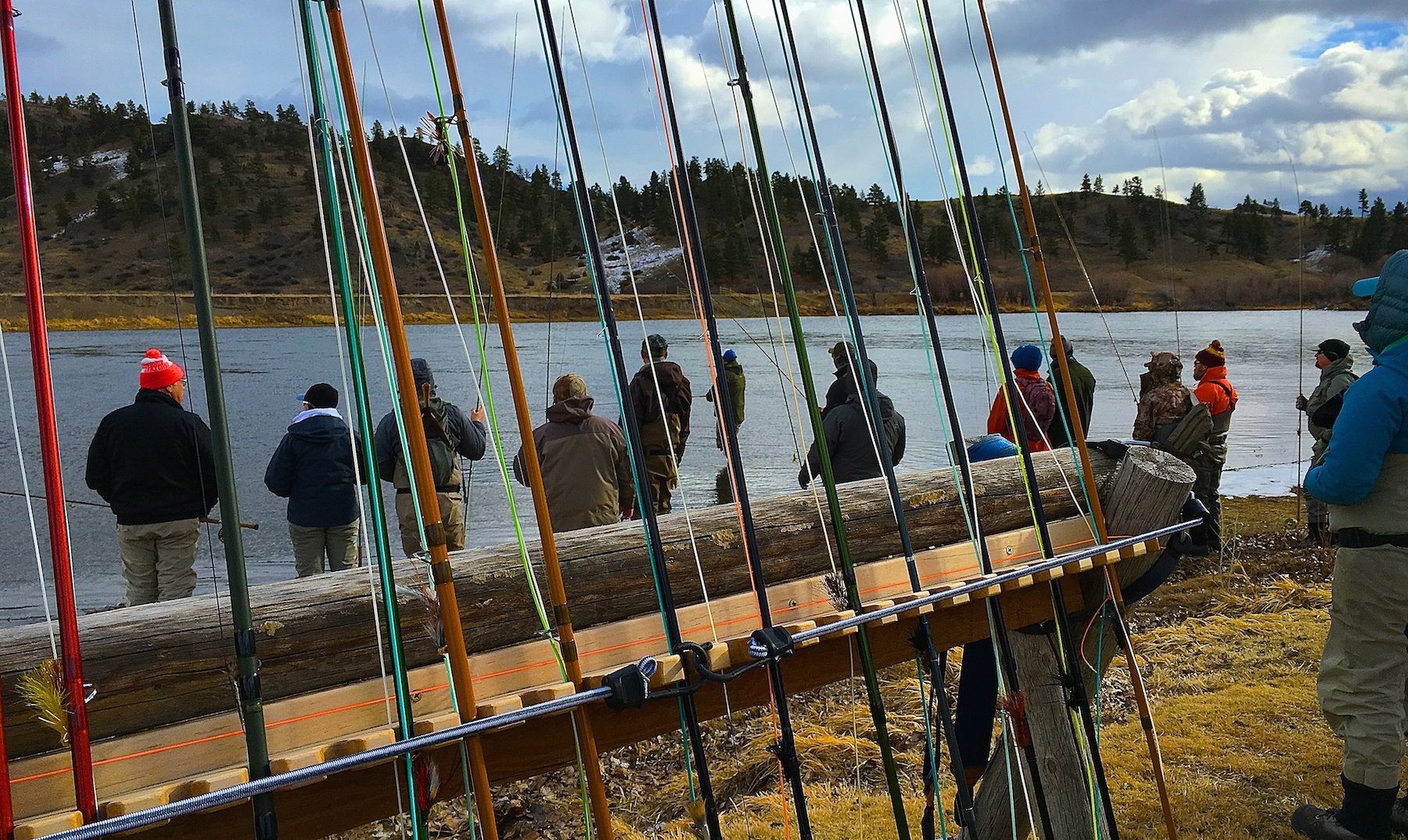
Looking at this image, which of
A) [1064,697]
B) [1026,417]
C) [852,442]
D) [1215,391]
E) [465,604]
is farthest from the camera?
[1215,391]

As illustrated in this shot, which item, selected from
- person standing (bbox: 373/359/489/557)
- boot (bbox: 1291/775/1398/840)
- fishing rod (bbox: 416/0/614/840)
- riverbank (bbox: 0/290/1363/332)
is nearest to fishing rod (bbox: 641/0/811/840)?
fishing rod (bbox: 416/0/614/840)

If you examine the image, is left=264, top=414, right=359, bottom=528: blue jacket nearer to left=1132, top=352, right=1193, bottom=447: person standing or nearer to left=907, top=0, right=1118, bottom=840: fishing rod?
left=907, top=0, right=1118, bottom=840: fishing rod

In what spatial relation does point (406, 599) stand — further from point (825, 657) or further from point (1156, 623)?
point (1156, 623)

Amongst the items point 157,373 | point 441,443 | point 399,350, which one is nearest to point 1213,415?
point 441,443

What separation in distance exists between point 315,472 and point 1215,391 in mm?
6575

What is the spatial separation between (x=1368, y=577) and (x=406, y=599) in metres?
3.12

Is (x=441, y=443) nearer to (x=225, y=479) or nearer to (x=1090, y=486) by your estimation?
(x=1090, y=486)

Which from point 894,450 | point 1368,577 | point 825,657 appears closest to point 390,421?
point 894,450

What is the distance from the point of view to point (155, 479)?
191 inches

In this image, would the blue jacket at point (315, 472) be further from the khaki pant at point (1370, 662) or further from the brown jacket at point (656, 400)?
the khaki pant at point (1370, 662)

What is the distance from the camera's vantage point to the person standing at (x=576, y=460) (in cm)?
543

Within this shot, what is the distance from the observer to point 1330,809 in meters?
3.84

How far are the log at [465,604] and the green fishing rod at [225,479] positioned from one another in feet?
1.73

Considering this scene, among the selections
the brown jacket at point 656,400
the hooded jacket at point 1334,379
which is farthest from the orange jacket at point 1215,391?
the brown jacket at point 656,400
